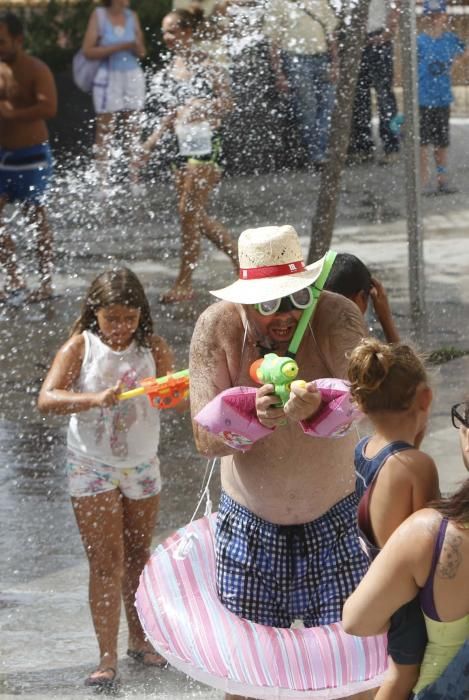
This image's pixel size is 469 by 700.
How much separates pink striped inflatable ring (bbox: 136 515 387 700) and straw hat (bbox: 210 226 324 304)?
847 millimetres

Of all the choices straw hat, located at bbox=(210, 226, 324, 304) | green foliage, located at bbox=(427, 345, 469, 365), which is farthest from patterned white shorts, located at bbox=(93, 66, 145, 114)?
straw hat, located at bbox=(210, 226, 324, 304)

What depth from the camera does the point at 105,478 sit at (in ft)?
14.3

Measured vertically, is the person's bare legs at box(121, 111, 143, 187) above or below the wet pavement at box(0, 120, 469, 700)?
above

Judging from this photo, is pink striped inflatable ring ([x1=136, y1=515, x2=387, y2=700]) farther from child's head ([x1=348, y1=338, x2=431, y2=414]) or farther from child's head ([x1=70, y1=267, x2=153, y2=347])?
child's head ([x1=70, y1=267, x2=153, y2=347])

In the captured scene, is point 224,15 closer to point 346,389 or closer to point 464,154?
point 464,154

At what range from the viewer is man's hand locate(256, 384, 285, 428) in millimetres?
3232

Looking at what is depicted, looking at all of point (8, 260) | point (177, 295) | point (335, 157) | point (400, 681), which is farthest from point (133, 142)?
point (400, 681)

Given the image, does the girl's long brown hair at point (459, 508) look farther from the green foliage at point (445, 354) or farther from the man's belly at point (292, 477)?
the green foliage at point (445, 354)

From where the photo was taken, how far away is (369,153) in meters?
11.7

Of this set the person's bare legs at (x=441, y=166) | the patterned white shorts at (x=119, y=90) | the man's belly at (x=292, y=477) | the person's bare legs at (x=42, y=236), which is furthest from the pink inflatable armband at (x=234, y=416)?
the patterned white shorts at (x=119, y=90)

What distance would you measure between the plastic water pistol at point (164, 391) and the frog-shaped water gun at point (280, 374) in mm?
847

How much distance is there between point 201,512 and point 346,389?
255cm

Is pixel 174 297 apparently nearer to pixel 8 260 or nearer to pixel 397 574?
pixel 8 260

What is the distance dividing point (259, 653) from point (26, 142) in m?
6.36
